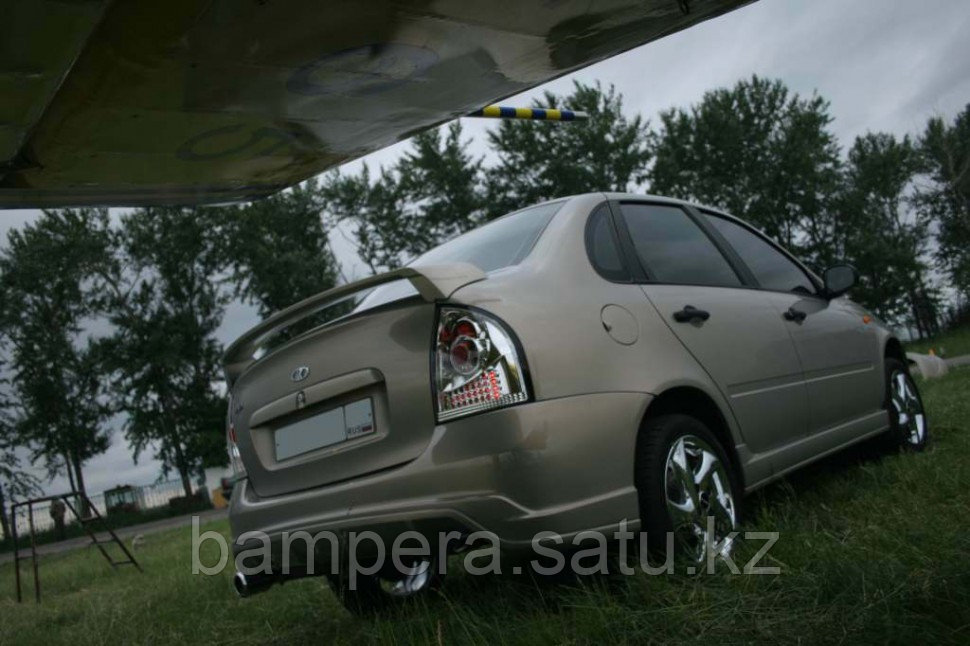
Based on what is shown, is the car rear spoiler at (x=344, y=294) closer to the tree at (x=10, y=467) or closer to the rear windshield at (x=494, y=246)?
the rear windshield at (x=494, y=246)

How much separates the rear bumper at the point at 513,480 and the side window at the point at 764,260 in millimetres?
1820

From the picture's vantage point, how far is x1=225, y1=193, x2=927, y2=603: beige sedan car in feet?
7.57

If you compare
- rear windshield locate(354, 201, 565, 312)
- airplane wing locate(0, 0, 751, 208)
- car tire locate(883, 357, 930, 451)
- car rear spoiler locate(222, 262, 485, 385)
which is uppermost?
airplane wing locate(0, 0, 751, 208)

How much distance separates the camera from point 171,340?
3547cm

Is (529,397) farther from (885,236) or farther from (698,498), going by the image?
(885,236)

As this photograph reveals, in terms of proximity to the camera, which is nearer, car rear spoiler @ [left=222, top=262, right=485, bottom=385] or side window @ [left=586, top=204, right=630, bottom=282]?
car rear spoiler @ [left=222, top=262, right=485, bottom=385]

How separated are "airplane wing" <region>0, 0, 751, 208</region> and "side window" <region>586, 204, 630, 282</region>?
581 millimetres

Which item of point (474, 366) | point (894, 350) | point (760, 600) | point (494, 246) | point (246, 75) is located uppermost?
point (246, 75)

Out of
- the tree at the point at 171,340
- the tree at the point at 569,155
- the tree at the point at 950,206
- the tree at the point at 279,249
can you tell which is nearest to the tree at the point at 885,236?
the tree at the point at 950,206

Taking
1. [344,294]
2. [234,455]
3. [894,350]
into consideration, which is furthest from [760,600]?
[894,350]

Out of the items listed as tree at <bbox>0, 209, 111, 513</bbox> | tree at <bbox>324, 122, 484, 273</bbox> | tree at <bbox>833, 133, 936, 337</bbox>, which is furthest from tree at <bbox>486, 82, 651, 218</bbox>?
tree at <bbox>0, 209, 111, 513</bbox>

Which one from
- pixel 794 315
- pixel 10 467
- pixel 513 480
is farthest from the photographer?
pixel 10 467

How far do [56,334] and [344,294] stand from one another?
3700 centimetres

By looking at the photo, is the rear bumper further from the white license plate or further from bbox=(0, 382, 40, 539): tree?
bbox=(0, 382, 40, 539): tree
